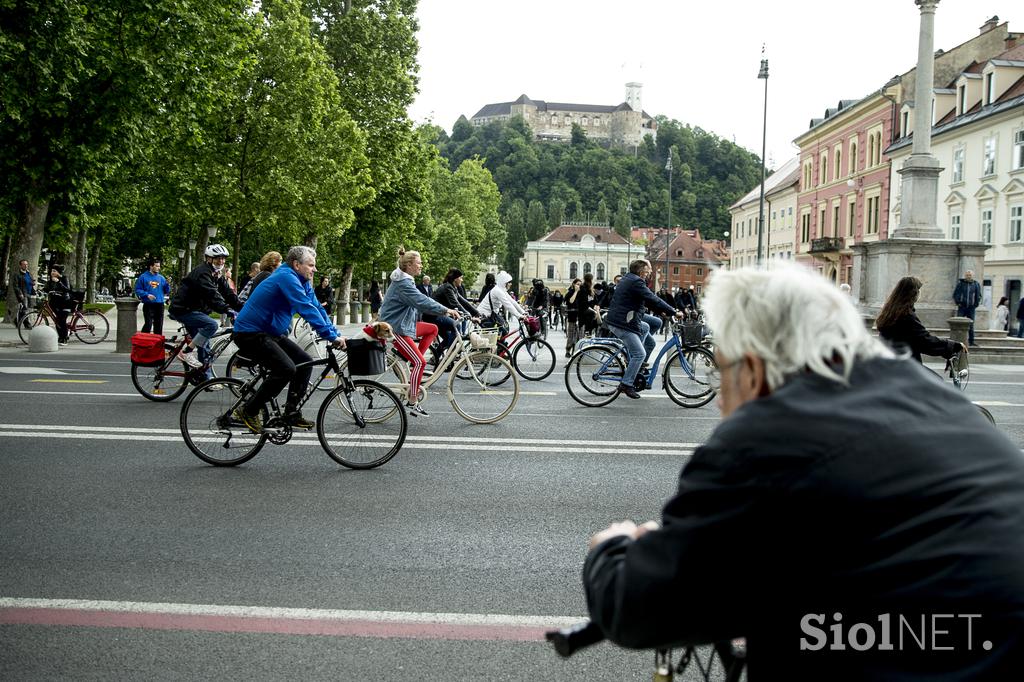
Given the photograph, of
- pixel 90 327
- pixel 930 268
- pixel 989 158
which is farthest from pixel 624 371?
pixel 989 158

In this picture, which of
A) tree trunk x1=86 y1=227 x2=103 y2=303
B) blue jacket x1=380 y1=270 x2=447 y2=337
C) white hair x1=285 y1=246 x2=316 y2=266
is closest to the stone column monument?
blue jacket x1=380 y1=270 x2=447 y2=337

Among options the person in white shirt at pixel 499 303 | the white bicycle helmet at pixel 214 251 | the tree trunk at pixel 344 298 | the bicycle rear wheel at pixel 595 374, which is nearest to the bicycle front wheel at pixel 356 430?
the bicycle rear wheel at pixel 595 374

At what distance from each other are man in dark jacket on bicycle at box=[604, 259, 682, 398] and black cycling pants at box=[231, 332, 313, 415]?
559 centimetres

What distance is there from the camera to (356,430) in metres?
8.53

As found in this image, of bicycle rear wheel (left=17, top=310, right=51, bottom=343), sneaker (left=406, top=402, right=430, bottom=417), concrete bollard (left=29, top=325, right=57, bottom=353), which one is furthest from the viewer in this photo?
bicycle rear wheel (left=17, top=310, right=51, bottom=343)

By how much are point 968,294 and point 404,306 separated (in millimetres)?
16927

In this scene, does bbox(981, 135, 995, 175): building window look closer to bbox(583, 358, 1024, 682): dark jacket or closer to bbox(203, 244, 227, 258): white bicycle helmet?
bbox(203, 244, 227, 258): white bicycle helmet

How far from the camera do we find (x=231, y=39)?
88.7 feet

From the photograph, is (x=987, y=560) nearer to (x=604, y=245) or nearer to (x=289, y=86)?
(x=289, y=86)

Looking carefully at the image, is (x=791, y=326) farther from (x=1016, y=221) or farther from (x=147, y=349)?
(x=1016, y=221)

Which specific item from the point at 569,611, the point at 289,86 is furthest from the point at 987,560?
the point at 289,86

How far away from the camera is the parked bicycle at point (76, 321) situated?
904 inches

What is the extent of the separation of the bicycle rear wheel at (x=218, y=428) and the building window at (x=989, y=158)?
41811 millimetres

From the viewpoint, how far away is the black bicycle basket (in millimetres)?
8609
